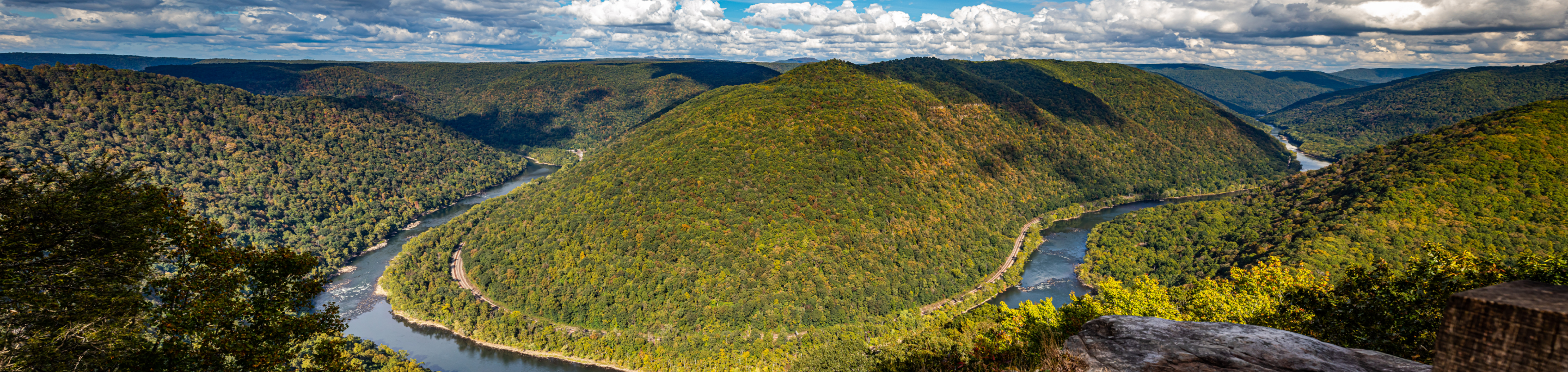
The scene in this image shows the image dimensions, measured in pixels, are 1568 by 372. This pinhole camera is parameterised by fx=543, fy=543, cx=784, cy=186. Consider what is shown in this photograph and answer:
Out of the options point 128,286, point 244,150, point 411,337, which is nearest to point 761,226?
point 411,337

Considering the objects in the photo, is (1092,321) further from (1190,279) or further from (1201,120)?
(1201,120)

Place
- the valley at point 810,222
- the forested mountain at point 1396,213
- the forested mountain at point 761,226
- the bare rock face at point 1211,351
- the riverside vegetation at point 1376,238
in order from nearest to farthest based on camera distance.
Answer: the bare rock face at point 1211,351, the riverside vegetation at point 1376,238, the valley at point 810,222, the forested mountain at point 1396,213, the forested mountain at point 761,226

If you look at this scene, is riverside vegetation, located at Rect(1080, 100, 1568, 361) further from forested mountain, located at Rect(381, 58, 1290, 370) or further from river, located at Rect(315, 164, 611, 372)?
river, located at Rect(315, 164, 611, 372)

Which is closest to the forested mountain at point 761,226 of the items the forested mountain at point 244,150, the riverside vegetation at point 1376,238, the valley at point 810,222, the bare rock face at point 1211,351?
the valley at point 810,222

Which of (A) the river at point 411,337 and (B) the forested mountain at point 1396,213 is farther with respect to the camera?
(A) the river at point 411,337

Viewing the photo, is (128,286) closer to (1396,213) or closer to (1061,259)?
(1396,213)

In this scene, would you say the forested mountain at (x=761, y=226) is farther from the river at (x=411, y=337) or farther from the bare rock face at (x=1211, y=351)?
the bare rock face at (x=1211, y=351)
